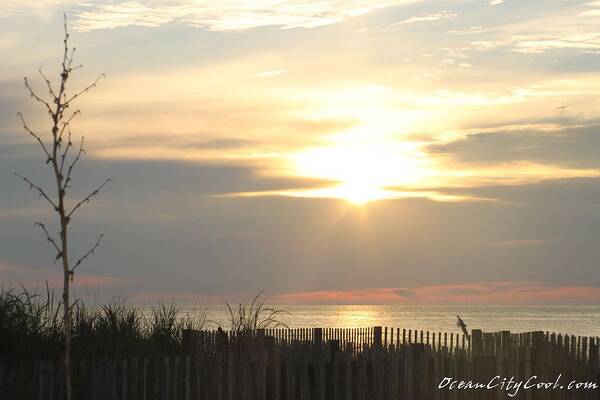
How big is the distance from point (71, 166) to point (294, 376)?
18.3ft

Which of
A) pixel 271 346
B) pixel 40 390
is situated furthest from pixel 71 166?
pixel 271 346

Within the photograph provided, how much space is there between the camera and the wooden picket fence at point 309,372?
11617mm

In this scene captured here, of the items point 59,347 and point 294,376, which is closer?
point 294,376

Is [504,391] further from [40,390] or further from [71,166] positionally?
[71,166]

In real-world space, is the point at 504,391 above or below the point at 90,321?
below

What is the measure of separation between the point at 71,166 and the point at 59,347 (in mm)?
6892

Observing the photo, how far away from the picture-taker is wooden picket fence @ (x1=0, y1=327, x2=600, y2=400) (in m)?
11.6

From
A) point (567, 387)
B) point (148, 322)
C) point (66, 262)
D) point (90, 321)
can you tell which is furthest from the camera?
point (148, 322)

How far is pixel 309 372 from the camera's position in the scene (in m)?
13.1

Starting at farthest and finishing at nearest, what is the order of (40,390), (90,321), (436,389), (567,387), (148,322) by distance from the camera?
1. (148,322)
2. (90,321)
3. (567,387)
4. (436,389)
5. (40,390)

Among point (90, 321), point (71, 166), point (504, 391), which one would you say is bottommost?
point (504, 391)

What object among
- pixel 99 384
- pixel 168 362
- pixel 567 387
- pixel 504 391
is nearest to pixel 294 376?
pixel 168 362

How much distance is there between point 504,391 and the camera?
14.7 metres

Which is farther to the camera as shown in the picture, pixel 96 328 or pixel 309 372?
pixel 96 328
